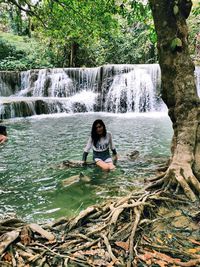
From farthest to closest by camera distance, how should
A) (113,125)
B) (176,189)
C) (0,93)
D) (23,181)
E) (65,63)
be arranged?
1. (65,63)
2. (0,93)
3. (113,125)
4. (23,181)
5. (176,189)

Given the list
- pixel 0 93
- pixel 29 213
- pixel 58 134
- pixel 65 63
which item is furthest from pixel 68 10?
pixel 65 63

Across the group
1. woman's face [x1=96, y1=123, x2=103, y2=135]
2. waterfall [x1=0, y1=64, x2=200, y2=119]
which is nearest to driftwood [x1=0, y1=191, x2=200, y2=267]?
woman's face [x1=96, y1=123, x2=103, y2=135]

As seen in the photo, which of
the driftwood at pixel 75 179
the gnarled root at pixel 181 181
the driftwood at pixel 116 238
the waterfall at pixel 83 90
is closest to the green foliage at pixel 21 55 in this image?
the waterfall at pixel 83 90

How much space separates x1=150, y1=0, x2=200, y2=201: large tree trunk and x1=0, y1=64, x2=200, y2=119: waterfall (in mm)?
12454

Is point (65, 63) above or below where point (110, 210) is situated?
above

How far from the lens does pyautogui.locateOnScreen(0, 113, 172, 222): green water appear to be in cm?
532

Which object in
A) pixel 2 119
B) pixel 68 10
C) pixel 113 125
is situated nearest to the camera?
pixel 68 10

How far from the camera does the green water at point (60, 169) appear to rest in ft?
17.5

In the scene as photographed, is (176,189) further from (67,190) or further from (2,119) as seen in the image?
(2,119)

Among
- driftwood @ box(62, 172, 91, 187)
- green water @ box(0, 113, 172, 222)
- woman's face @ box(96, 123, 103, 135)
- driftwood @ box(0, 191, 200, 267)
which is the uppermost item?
woman's face @ box(96, 123, 103, 135)

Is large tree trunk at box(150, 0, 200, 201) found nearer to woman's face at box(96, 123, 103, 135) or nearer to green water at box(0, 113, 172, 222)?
green water at box(0, 113, 172, 222)

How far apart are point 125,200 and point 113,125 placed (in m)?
9.49

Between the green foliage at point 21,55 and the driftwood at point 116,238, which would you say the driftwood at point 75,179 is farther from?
the green foliage at point 21,55

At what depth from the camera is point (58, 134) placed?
1183cm
